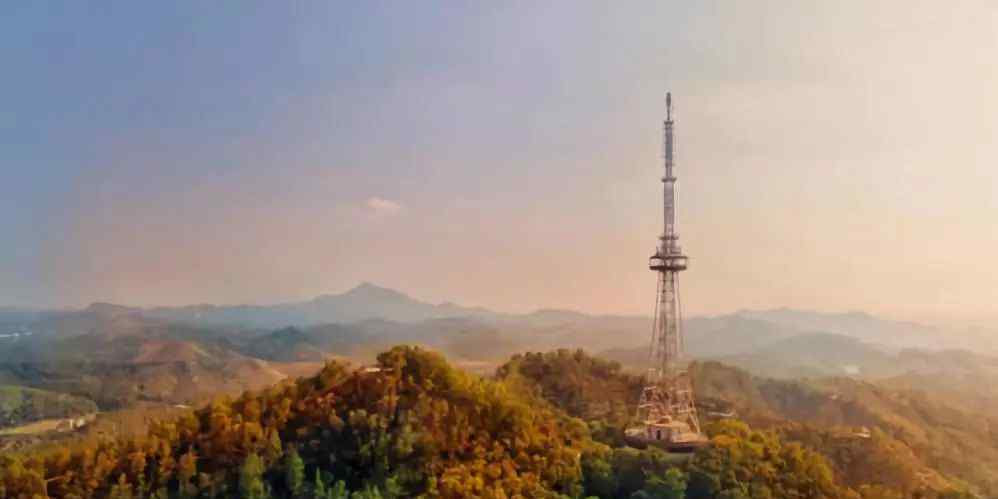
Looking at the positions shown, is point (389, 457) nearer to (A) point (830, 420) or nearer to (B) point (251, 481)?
(B) point (251, 481)

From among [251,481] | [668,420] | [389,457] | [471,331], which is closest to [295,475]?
[251,481]

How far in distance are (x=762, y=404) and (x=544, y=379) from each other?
54.9 feet

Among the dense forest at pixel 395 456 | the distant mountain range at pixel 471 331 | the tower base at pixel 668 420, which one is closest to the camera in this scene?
the dense forest at pixel 395 456

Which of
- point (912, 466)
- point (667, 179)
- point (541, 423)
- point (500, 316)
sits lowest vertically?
point (912, 466)

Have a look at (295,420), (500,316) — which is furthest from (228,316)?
(295,420)

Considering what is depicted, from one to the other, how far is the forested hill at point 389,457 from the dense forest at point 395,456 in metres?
0.03

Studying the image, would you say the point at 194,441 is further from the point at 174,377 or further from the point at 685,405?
the point at 174,377

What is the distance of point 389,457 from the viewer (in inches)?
679

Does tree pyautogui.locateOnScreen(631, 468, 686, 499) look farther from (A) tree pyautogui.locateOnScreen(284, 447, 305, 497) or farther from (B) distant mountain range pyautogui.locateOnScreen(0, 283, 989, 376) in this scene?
(B) distant mountain range pyautogui.locateOnScreen(0, 283, 989, 376)

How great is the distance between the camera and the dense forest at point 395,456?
16250mm

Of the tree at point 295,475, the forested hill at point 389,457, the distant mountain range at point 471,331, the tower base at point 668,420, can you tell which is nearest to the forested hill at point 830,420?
the tower base at point 668,420

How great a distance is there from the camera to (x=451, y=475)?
660 inches

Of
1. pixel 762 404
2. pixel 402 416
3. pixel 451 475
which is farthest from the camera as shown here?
pixel 762 404

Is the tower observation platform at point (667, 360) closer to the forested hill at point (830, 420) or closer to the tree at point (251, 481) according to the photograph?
the forested hill at point (830, 420)
